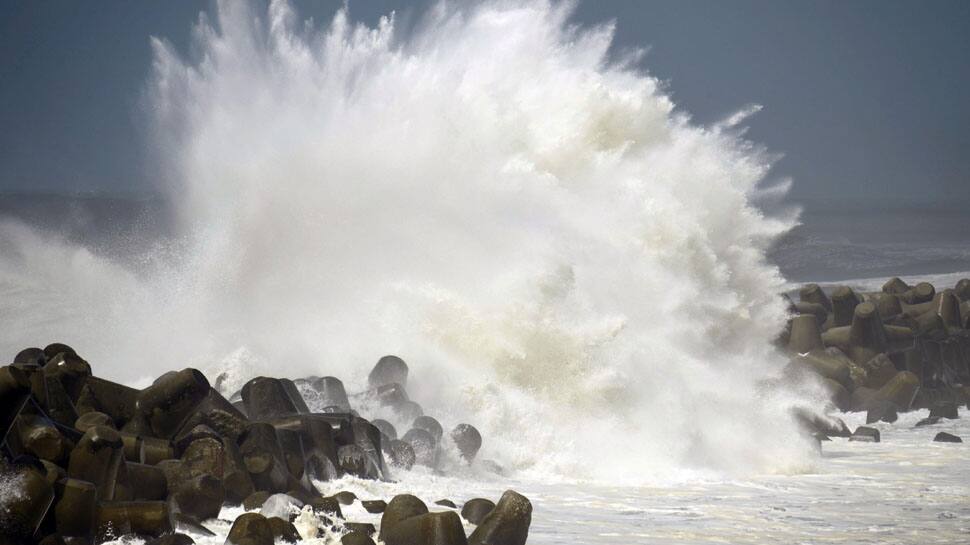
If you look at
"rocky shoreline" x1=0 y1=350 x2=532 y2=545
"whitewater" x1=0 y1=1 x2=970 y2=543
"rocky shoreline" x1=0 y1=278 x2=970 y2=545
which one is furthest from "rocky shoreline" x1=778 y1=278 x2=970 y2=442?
"rocky shoreline" x1=0 y1=350 x2=532 y2=545

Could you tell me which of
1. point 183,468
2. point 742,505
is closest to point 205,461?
point 183,468

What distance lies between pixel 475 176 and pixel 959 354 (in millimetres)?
13596

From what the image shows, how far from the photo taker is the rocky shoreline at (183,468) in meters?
6.36

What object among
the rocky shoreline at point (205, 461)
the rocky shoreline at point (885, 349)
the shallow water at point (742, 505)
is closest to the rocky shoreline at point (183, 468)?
the rocky shoreline at point (205, 461)

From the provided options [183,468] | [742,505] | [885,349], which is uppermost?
[885,349]

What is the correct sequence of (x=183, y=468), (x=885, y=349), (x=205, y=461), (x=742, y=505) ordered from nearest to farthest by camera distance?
(x=183, y=468) < (x=205, y=461) < (x=742, y=505) < (x=885, y=349)

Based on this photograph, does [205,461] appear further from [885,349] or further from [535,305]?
[885,349]

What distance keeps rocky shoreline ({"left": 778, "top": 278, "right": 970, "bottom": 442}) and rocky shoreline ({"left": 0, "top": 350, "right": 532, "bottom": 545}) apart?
14.2 meters

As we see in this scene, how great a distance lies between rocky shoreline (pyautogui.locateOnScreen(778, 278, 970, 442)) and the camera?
21484mm

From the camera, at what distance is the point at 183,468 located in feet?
25.1

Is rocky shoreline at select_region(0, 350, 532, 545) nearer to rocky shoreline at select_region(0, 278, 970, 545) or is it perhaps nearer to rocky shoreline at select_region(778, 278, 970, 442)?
rocky shoreline at select_region(0, 278, 970, 545)

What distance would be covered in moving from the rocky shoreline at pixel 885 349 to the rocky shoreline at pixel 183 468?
14201mm

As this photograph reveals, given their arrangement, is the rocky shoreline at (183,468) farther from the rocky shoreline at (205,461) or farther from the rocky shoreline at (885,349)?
the rocky shoreline at (885,349)

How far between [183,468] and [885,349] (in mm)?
19798
